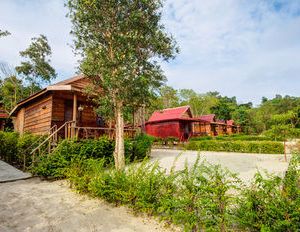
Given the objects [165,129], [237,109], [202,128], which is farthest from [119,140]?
[237,109]

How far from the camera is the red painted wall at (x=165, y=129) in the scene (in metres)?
29.0

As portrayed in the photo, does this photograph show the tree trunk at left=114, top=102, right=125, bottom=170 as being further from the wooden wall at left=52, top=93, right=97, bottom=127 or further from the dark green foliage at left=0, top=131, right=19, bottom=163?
the dark green foliage at left=0, top=131, right=19, bottom=163

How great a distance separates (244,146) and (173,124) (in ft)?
38.7

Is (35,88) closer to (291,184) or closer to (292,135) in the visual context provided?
(292,135)

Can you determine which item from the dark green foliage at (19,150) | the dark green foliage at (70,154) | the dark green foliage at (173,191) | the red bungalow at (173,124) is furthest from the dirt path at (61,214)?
the red bungalow at (173,124)

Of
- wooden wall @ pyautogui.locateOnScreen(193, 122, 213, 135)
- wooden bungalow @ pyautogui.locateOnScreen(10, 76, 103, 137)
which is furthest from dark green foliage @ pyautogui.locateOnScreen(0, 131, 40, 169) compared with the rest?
wooden wall @ pyautogui.locateOnScreen(193, 122, 213, 135)

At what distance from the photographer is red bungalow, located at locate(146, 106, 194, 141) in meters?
29.0

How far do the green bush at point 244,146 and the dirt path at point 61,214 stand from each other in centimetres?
1530

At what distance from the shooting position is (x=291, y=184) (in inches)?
128

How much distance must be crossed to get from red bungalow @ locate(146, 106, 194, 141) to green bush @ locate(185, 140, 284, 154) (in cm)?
651

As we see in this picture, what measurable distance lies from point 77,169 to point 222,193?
498cm

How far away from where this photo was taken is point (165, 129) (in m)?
30.3

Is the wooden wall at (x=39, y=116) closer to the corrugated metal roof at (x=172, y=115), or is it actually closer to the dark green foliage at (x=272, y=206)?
the dark green foliage at (x=272, y=206)

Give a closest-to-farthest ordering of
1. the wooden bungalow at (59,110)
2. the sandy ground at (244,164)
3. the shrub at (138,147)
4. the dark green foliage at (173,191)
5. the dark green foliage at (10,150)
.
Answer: the dark green foliage at (173,191) < the sandy ground at (244,164) < the dark green foliage at (10,150) < the shrub at (138,147) < the wooden bungalow at (59,110)
